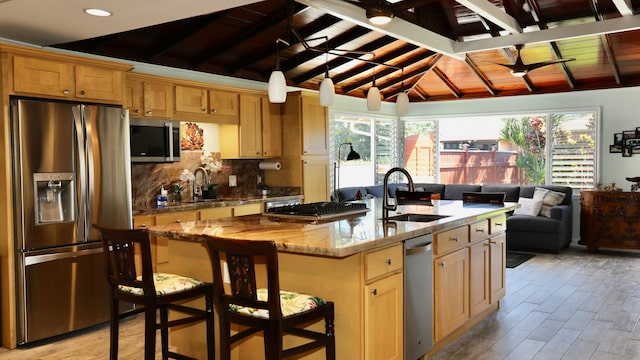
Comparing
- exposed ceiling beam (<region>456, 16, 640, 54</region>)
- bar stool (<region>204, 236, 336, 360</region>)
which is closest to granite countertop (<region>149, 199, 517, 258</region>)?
bar stool (<region>204, 236, 336, 360</region>)

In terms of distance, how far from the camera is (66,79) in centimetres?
423

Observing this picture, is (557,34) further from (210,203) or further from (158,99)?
(158,99)

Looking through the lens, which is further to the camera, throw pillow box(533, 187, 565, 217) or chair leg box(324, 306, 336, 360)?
throw pillow box(533, 187, 565, 217)

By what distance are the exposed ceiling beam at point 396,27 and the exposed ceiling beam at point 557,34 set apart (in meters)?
0.32

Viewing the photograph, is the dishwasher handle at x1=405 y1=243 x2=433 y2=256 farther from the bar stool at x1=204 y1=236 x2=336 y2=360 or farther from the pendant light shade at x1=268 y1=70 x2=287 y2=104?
the pendant light shade at x1=268 y1=70 x2=287 y2=104

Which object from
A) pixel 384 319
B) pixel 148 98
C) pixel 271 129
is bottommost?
pixel 384 319

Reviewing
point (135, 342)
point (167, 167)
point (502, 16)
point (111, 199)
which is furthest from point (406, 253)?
point (502, 16)

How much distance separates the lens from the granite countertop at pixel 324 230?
2672 mm

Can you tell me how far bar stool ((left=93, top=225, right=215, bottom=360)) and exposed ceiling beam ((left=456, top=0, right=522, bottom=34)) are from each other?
370 cm

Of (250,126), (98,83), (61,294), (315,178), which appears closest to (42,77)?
(98,83)

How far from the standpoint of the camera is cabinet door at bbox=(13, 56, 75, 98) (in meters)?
3.97

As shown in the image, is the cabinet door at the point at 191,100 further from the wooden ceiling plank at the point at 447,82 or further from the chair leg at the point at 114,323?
the wooden ceiling plank at the point at 447,82

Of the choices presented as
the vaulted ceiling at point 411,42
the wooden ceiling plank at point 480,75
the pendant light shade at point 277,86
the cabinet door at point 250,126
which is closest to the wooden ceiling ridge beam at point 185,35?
the vaulted ceiling at point 411,42

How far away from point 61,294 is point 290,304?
7.94 feet
